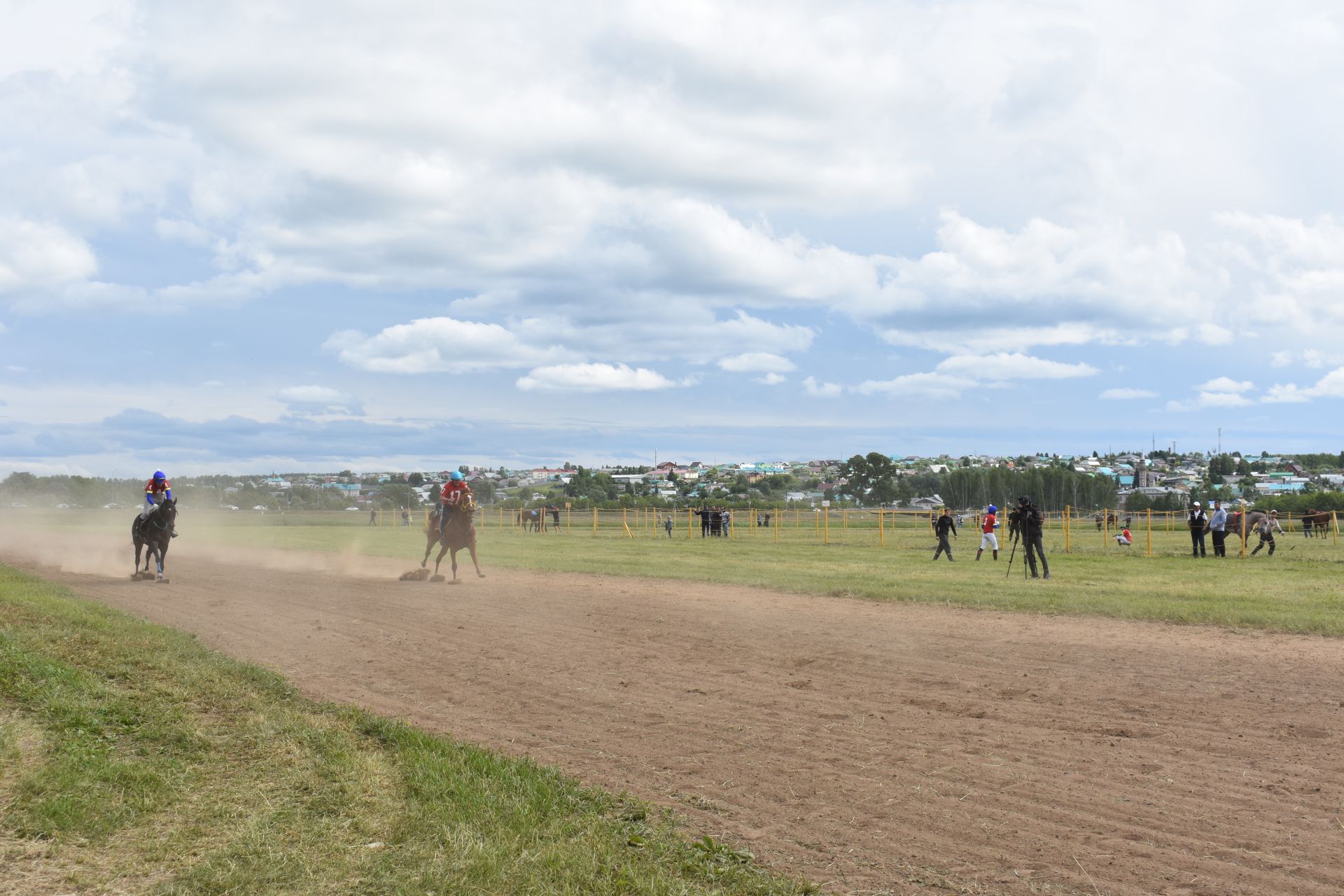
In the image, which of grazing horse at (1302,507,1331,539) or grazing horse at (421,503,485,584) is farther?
grazing horse at (1302,507,1331,539)

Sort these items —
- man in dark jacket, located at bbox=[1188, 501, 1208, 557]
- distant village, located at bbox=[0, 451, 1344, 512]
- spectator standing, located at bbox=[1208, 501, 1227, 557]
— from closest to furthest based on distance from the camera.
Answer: man in dark jacket, located at bbox=[1188, 501, 1208, 557] → spectator standing, located at bbox=[1208, 501, 1227, 557] → distant village, located at bbox=[0, 451, 1344, 512]

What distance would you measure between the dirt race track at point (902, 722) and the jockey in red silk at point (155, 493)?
543 cm

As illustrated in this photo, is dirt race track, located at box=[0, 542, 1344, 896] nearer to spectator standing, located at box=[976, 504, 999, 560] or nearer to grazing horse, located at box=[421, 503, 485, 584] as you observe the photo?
grazing horse, located at box=[421, 503, 485, 584]

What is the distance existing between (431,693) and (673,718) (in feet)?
8.64

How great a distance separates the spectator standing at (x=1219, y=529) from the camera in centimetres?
3114

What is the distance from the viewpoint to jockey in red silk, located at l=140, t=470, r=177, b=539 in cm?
2159

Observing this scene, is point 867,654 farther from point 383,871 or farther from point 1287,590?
point 1287,590

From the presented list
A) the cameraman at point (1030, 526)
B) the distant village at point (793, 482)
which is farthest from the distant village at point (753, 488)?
the cameraman at point (1030, 526)

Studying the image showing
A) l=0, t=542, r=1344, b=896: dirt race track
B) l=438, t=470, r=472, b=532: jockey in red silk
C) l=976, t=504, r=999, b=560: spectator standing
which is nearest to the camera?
l=0, t=542, r=1344, b=896: dirt race track

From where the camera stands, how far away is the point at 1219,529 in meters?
31.4

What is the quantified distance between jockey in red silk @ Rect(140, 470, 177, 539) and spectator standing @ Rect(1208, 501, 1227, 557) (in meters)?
28.6

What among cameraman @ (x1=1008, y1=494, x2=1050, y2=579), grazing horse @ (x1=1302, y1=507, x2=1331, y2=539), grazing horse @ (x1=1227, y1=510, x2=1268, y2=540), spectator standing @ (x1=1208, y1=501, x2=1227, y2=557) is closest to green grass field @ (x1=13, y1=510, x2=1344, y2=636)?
cameraman @ (x1=1008, y1=494, x2=1050, y2=579)

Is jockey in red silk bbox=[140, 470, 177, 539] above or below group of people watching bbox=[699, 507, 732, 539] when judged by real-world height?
above

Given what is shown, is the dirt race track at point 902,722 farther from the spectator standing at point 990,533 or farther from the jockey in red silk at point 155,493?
the spectator standing at point 990,533
